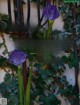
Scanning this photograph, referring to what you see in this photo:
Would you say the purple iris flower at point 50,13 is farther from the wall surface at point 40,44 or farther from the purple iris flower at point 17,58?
the purple iris flower at point 17,58

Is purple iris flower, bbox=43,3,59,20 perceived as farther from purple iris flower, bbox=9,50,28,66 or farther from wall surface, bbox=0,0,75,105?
purple iris flower, bbox=9,50,28,66

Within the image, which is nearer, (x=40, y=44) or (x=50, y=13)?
(x=50, y=13)

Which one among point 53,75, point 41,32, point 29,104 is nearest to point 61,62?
point 53,75

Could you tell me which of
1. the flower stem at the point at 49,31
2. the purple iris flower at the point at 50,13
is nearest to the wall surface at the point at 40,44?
the flower stem at the point at 49,31

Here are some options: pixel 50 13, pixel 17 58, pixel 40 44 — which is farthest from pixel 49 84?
pixel 50 13

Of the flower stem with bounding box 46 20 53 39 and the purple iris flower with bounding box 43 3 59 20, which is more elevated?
the purple iris flower with bounding box 43 3 59 20

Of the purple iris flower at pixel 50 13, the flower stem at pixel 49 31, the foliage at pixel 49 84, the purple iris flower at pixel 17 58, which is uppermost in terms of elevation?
the purple iris flower at pixel 50 13

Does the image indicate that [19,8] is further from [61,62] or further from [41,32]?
[61,62]

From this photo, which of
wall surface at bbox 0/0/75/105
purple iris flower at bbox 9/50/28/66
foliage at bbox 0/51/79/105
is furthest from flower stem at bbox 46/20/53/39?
purple iris flower at bbox 9/50/28/66

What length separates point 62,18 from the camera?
6.79 feet

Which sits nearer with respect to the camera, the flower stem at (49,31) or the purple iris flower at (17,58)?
the purple iris flower at (17,58)

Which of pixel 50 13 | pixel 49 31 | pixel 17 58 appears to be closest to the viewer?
pixel 17 58

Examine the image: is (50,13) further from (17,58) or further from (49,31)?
(17,58)

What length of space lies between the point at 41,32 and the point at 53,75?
34cm
